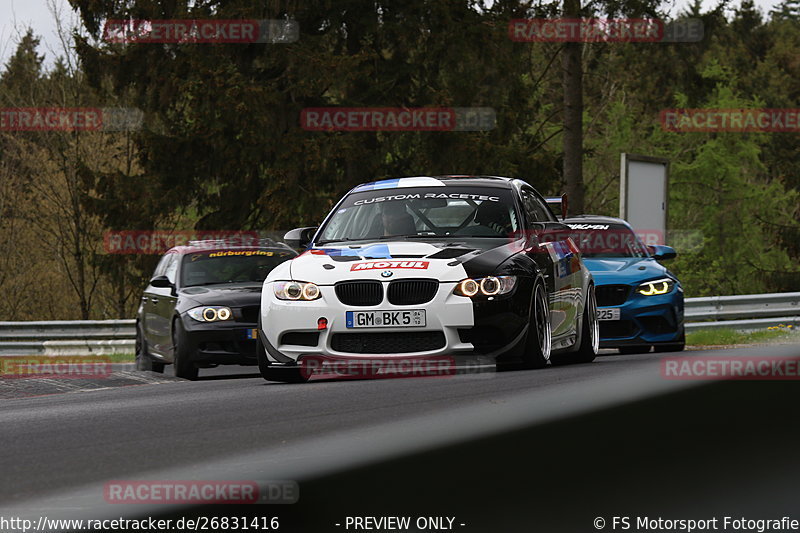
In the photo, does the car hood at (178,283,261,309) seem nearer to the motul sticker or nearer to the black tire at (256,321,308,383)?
the black tire at (256,321,308,383)

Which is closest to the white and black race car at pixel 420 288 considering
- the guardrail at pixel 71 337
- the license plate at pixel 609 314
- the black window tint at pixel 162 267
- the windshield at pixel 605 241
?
the license plate at pixel 609 314

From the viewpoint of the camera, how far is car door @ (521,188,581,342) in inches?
395

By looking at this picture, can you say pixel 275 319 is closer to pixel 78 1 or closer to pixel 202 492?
pixel 202 492

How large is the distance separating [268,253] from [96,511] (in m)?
12.3

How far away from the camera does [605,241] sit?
14.9 meters

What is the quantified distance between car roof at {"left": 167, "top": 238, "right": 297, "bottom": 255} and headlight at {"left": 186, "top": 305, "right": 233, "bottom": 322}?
5.92 ft

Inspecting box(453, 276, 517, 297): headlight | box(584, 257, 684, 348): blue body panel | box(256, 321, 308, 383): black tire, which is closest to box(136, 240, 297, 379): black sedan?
box(256, 321, 308, 383): black tire

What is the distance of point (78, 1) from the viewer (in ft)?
90.4

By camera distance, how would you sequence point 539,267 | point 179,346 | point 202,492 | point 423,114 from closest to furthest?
point 202,492
point 539,267
point 179,346
point 423,114

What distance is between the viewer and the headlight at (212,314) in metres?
12.9

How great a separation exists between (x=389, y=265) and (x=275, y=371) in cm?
138

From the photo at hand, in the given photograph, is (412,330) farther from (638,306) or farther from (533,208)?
(638,306)

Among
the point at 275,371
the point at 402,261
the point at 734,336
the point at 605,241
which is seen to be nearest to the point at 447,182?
the point at 402,261

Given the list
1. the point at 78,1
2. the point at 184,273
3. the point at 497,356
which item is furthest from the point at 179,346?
the point at 78,1
